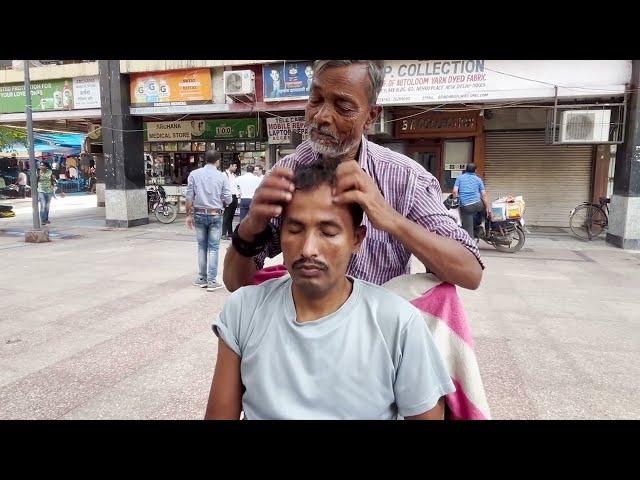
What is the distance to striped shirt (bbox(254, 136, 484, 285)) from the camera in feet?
5.06

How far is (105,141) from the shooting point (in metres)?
12.4

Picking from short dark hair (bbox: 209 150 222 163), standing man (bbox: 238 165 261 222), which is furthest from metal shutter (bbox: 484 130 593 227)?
short dark hair (bbox: 209 150 222 163)

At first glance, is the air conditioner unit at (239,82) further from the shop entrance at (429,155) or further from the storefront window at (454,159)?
the storefront window at (454,159)

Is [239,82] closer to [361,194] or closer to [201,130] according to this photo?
[201,130]

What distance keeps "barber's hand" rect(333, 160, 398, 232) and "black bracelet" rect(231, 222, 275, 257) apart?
0.35m

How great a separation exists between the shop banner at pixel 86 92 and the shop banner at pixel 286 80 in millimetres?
4854

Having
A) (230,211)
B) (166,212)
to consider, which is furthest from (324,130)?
(166,212)

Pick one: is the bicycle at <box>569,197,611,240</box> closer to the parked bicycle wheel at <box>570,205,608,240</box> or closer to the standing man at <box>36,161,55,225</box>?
the parked bicycle wheel at <box>570,205,608,240</box>

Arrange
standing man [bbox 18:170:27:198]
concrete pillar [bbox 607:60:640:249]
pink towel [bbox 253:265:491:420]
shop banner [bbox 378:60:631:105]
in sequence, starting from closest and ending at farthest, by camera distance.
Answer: pink towel [bbox 253:265:491:420] → concrete pillar [bbox 607:60:640:249] → shop banner [bbox 378:60:631:105] → standing man [bbox 18:170:27:198]

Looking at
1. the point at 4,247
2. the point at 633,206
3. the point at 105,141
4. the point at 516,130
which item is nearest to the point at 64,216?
the point at 105,141

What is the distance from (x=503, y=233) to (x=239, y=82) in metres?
6.68

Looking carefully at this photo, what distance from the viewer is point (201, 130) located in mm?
15312
